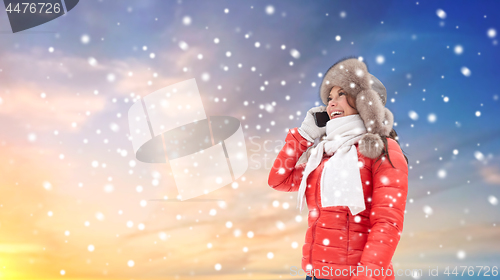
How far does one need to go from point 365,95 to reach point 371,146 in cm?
50

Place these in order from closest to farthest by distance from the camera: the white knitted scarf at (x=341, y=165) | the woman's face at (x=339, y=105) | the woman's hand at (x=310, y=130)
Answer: the white knitted scarf at (x=341, y=165)
the woman's face at (x=339, y=105)
the woman's hand at (x=310, y=130)

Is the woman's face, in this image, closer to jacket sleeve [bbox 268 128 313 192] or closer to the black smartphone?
the black smartphone

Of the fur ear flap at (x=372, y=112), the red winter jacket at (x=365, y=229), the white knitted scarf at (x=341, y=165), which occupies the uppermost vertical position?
the fur ear flap at (x=372, y=112)

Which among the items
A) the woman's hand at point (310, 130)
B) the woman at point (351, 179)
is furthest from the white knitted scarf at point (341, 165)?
the woman's hand at point (310, 130)

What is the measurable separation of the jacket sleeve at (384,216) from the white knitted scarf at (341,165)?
0.13 meters

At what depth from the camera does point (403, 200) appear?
7.35 feet

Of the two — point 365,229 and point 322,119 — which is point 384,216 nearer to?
point 365,229

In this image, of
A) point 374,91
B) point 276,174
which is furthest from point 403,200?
point 276,174

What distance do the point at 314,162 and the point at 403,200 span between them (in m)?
0.79

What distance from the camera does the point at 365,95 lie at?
2650 millimetres

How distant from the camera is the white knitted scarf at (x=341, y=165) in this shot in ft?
7.72

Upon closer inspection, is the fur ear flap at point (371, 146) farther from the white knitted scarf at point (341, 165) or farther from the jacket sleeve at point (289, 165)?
the jacket sleeve at point (289, 165)

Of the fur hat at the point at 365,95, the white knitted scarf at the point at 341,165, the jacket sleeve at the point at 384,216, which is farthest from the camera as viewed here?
the fur hat at the point at 365,95

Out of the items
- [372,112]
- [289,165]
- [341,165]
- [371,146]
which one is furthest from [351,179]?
[289,165]
